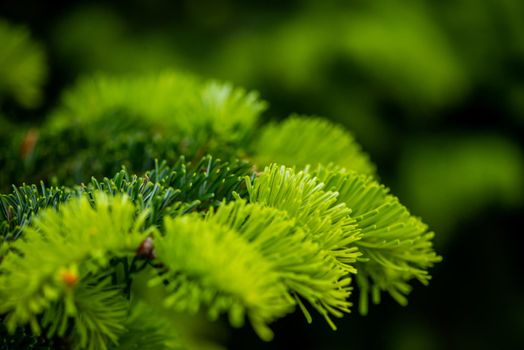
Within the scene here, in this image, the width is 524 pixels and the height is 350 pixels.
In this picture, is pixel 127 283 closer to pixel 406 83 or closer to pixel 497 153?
pixel 406 83

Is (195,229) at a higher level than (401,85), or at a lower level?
lower

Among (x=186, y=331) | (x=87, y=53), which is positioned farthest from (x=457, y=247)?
(x=87, y=53)

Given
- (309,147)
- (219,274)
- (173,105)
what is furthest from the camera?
(173,105)

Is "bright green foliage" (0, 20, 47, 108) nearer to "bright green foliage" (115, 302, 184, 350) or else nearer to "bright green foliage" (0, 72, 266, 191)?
"bright green foliage" (0, 72, 266, 191)

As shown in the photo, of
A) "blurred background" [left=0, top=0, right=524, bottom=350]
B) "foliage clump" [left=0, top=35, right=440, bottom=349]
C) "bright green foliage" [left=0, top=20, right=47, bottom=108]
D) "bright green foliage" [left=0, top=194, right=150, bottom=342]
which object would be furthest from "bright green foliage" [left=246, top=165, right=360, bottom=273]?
"blurred background" [left=0, top=0, right=524, bottom=350]

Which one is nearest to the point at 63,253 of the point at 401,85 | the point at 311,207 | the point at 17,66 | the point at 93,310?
the point at 93,310

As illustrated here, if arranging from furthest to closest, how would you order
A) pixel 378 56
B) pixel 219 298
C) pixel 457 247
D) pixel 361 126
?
pixel 457 247 → pixel 361 126 → pixel 378 56 → pixel 219 298

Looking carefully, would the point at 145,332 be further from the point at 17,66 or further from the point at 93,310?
the point at 17,66

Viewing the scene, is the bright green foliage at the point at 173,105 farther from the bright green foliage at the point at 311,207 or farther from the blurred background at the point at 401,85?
the blurred background at the point at 401,85
